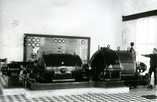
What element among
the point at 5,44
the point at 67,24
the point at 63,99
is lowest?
the point at 63,99

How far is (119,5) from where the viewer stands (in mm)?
9312

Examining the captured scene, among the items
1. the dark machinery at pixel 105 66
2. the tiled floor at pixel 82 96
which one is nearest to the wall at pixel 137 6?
the dark machinery at pixel 105 66

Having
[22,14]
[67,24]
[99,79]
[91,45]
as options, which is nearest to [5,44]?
[22,14]

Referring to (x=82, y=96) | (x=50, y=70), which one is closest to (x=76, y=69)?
(x=50, y=70)

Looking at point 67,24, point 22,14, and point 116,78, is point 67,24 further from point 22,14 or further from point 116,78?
point 116,78

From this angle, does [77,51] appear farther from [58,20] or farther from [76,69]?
[76,69]

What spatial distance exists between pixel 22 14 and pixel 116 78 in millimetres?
4005

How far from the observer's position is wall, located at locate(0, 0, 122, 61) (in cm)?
823

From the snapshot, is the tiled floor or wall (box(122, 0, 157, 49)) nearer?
the tiled floor

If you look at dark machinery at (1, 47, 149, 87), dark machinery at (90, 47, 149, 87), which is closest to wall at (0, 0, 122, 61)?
dark machinery at (1, 47, 149, 87)

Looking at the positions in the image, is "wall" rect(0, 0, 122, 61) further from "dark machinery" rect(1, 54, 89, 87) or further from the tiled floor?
the tiled floor

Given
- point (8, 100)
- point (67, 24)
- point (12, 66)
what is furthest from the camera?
point (67, 24)

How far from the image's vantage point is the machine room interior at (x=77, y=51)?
5.02m

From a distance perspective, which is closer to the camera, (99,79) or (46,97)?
(46,97)
